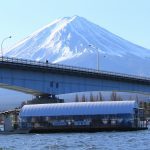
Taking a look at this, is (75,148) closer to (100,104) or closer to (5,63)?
(100,104)

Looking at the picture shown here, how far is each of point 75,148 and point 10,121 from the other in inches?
1825

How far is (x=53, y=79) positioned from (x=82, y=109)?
59.4ft

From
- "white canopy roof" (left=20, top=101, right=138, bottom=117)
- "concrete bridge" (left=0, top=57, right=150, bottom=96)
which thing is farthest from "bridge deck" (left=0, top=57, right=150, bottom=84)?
"white canopy roof" (left=20, top=101, right=138, bottom=117)

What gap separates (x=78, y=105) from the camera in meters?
105

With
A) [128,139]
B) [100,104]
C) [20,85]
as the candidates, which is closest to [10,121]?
[20,85]

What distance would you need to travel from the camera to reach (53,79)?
12062 centimetres

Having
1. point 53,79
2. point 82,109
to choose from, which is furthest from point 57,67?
point 82,109

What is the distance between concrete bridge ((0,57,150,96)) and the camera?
11162 cm

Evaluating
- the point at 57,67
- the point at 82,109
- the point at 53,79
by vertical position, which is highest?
the point at 57,67

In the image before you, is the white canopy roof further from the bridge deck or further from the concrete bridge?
the bridge deck

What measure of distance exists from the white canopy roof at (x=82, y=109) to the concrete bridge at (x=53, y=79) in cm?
733

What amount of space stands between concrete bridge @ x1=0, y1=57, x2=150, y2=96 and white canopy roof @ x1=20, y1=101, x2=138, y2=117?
7.33 metres

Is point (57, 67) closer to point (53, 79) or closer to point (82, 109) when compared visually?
point (53, 79)

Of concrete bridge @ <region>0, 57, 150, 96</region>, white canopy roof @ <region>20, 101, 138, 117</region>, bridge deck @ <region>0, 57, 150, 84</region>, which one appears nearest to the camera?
white canopy roof @ <region>20, 101, 138, 117</region>
